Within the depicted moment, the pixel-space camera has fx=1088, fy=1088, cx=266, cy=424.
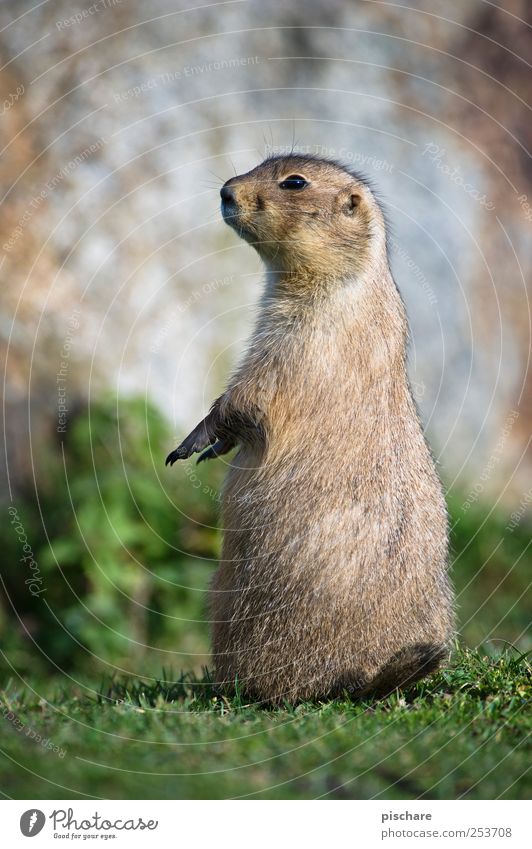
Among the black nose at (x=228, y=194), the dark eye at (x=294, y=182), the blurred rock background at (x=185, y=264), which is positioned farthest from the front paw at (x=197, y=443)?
the blurred rock background at (x=185, y=264)

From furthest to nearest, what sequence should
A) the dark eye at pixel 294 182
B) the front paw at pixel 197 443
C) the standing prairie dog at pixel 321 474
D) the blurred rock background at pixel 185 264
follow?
1. the blurred rock background at pixel 185 264
2. the dark eye at pixel 294 182
3. the front paw at pixel 197 443
4. the standing prairie dog at pixel 321 474

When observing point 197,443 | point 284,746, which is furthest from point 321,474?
point 284,746

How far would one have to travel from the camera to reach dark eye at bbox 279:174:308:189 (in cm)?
723

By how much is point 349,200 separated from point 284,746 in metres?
3.67

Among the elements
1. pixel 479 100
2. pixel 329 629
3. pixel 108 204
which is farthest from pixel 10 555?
pixel 479 100

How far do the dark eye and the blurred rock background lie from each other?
4253 millimetres

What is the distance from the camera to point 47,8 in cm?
1173

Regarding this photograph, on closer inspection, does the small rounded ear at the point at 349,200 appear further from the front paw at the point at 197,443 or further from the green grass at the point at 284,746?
the green grass at the point at 284,746

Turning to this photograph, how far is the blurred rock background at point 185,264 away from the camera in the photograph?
10797mm

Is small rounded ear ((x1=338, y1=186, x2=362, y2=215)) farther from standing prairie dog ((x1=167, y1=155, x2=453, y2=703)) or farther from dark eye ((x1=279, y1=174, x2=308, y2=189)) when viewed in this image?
dark eye ((x1=279, y1=174, x2=308, y2=189))

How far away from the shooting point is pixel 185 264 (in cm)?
1206

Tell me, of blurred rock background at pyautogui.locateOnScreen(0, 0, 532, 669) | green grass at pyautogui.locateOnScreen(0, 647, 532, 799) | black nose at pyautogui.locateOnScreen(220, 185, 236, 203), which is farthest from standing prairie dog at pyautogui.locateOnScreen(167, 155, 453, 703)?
blurred rock background at pyautogui.locateOnScreen(0, 0, 532, 669)

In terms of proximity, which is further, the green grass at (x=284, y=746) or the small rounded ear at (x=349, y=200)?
the small rounded ear at (x=349, y=200)
